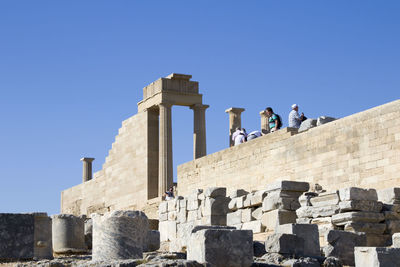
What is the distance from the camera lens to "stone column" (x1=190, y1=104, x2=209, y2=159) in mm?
Result: 28328

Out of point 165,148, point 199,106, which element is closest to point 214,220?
point 165,148

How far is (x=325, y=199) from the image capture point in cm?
1455

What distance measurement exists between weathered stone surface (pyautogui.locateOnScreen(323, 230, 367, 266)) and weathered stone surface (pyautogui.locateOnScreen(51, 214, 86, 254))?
6.80m

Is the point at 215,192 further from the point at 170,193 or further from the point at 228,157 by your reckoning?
the point at 170,193

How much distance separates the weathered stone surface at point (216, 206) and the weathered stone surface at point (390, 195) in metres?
4.35

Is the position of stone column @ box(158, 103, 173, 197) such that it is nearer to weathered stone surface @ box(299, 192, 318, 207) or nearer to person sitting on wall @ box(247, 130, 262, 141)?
person sitting on wall @ box(247, 130, 262, 141)

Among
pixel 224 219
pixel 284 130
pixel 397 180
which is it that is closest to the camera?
pixel 397 180

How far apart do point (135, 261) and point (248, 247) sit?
1599 millimetres

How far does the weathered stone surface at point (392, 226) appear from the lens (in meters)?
14.2

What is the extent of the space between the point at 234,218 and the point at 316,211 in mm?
3092

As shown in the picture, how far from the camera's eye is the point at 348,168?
54.7 feet

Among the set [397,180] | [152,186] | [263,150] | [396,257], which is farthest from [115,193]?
[396,257]

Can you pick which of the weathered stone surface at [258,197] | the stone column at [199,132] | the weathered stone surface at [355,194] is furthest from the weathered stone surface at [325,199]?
the stone column at [199,132]

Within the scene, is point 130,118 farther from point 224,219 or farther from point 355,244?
point 355,244
